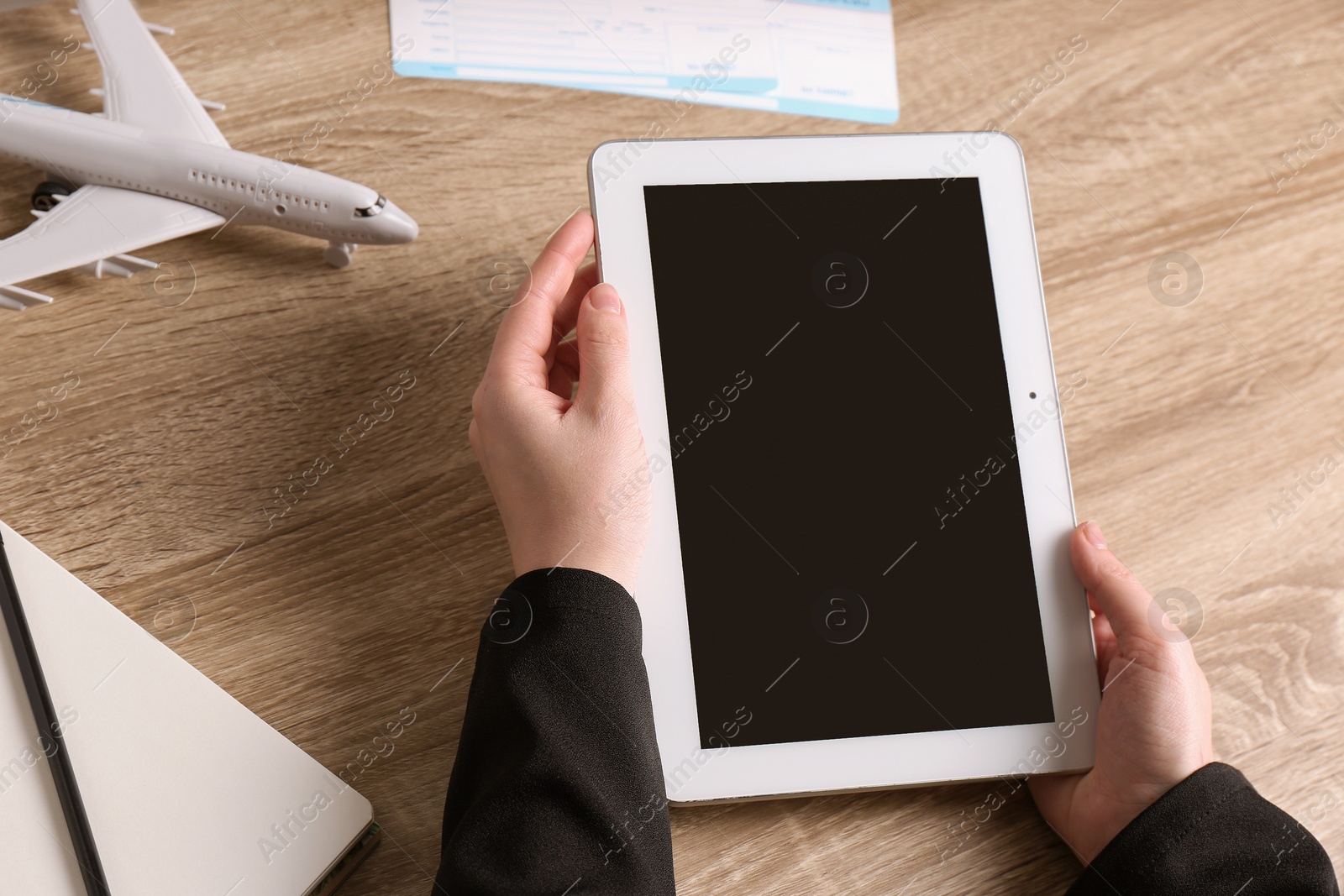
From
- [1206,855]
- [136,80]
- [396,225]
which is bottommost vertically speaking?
[1206,855]

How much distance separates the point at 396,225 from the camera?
64 cm

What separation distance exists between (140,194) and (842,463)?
535 mm

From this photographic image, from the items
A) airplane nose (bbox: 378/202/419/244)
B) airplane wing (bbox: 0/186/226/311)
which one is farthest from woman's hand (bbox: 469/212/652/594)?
airplane wing (bbox: 0/186/226/311)

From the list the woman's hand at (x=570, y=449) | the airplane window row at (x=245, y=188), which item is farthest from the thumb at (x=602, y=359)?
the airplane window row at (x=245, y=188)

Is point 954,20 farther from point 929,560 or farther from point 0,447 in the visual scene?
point 0,447

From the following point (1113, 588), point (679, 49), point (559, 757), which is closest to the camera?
point (559, 757)

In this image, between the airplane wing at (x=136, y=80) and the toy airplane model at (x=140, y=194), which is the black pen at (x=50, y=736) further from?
the airplane wing at (x=136, y=80)

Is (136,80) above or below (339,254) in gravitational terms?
above

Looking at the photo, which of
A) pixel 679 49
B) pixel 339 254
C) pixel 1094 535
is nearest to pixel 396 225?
pixel 339 254

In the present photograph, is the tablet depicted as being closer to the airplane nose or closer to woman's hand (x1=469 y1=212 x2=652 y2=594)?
woman's hand (x1=469 y1=212 x2=652 y2=594)

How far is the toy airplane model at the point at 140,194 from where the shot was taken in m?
0.61

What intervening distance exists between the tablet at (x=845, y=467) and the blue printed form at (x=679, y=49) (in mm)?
143

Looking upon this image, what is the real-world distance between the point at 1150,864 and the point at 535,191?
0.64 metres

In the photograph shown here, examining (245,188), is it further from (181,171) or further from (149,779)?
(149,779)
